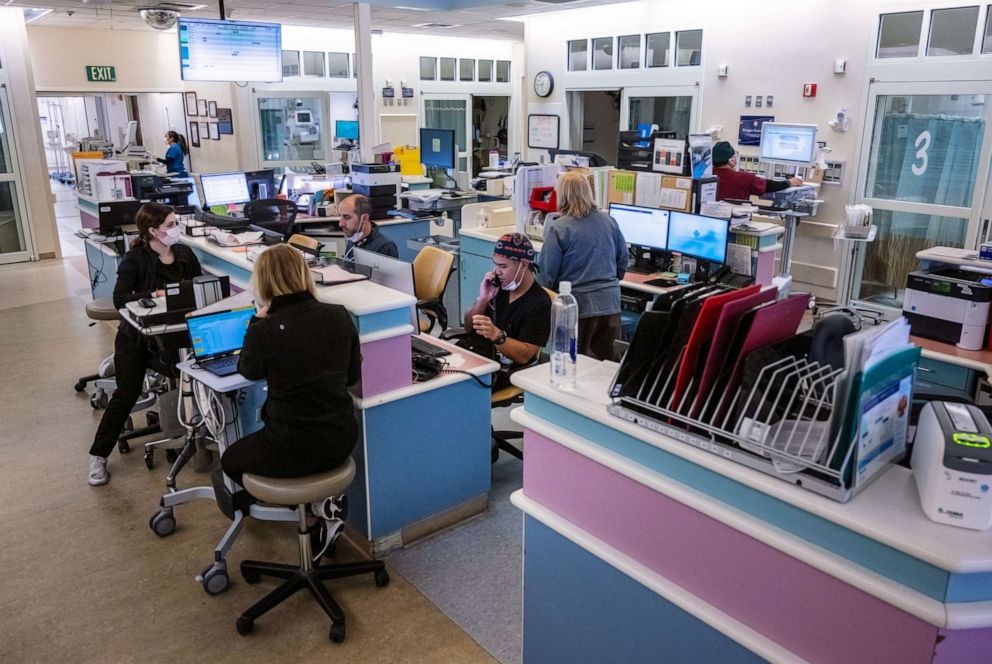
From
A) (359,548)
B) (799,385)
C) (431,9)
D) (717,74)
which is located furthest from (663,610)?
(431,9)

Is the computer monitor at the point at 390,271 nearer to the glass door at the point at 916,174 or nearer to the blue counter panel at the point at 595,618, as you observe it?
the blue counter panel at the point at 595,618

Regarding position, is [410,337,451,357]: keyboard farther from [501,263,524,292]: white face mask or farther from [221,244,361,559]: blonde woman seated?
[221,244,361,559]: blonde woman seated

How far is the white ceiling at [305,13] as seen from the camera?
780cm

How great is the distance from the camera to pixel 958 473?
4.27 feet

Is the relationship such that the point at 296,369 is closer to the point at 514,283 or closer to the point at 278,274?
the point at 278,274

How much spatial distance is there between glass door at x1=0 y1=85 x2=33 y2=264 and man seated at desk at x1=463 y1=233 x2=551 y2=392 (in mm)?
7985

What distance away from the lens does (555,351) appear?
209cm

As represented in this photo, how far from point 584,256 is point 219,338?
6.40 ft

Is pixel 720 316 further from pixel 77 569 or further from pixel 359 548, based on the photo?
pixel 77 569

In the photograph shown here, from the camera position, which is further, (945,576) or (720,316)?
(720,316)

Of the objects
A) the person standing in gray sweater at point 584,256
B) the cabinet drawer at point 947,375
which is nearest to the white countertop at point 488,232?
the person standing in gray sweater at point 584,256

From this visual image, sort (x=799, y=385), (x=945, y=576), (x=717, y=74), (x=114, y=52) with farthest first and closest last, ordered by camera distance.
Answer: (x=114, y=52), (x=717, y=74), (x=799, y=385), (x=945, y=576)

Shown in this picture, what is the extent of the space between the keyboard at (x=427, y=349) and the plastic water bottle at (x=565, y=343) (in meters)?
1.29

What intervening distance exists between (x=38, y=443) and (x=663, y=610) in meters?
3.93
